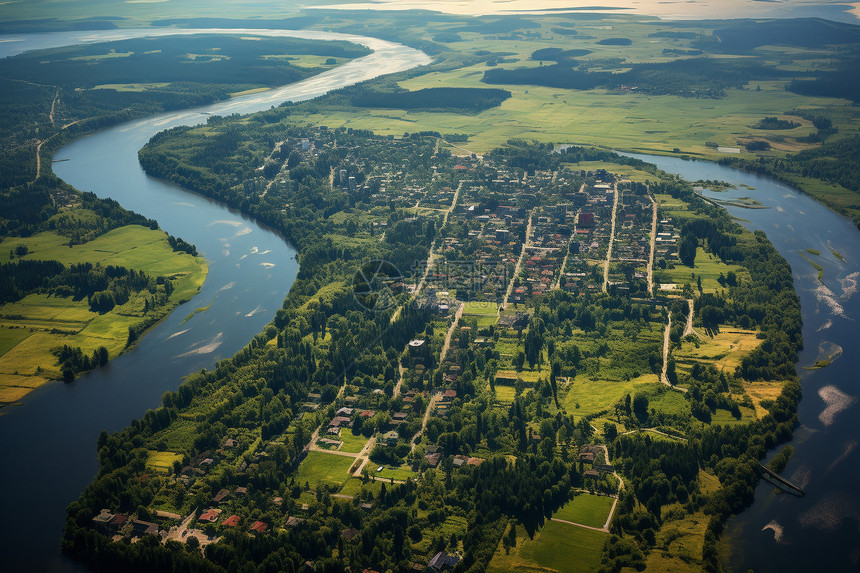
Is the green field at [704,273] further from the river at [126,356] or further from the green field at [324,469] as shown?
the green field at [324,469]

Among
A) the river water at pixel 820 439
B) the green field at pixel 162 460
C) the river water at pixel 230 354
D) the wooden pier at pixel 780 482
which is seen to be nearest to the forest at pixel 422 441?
the green field at pixel 162 460

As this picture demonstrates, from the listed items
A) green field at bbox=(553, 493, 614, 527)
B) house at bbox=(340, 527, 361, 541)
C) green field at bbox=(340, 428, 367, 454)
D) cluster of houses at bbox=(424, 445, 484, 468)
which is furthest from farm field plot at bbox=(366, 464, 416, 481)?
green field at bbox=(553, 493, 614, 527)

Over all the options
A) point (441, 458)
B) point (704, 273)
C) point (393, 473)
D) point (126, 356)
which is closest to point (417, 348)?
point (441, 458)

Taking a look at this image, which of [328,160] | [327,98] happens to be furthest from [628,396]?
[327,98]

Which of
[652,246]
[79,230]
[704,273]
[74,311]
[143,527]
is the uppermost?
[652,246]

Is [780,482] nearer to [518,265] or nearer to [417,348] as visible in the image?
[417,348]
